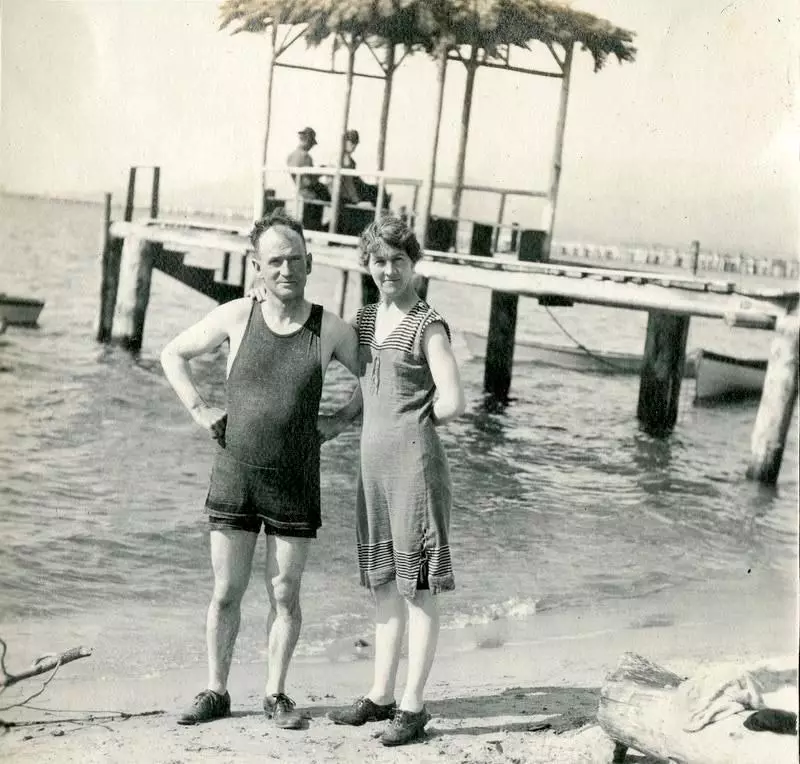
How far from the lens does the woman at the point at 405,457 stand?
12.2ft

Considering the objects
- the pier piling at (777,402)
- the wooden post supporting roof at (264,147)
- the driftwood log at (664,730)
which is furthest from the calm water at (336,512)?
the wooden post supporting roof at (264,147)

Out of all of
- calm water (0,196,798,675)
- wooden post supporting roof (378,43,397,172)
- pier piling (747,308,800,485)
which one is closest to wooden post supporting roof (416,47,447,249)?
wooden post supporting roof (378,43,397,172)

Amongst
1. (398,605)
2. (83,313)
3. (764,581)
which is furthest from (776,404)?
(83,313)

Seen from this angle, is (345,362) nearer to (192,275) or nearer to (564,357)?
(192,275)

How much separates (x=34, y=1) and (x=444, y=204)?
30.0 feet

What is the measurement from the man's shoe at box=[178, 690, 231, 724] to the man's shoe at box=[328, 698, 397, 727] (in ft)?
1.41

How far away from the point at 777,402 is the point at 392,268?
6617mm

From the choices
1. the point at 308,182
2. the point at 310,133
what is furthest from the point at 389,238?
the point at 308,182

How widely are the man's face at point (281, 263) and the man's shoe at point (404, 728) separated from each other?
158 centimetres

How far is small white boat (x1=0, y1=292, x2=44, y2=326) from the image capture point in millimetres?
16406

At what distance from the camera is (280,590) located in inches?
152

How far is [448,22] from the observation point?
9.80 m

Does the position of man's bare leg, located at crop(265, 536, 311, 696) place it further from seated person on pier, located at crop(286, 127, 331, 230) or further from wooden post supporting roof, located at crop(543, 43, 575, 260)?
wooden post supporting roof, located at crop(543, 43, 575, 260)

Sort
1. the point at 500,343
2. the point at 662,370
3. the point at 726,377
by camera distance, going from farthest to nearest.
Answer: the point at 726,377 → the point at 500,343 → the point at 662,370
